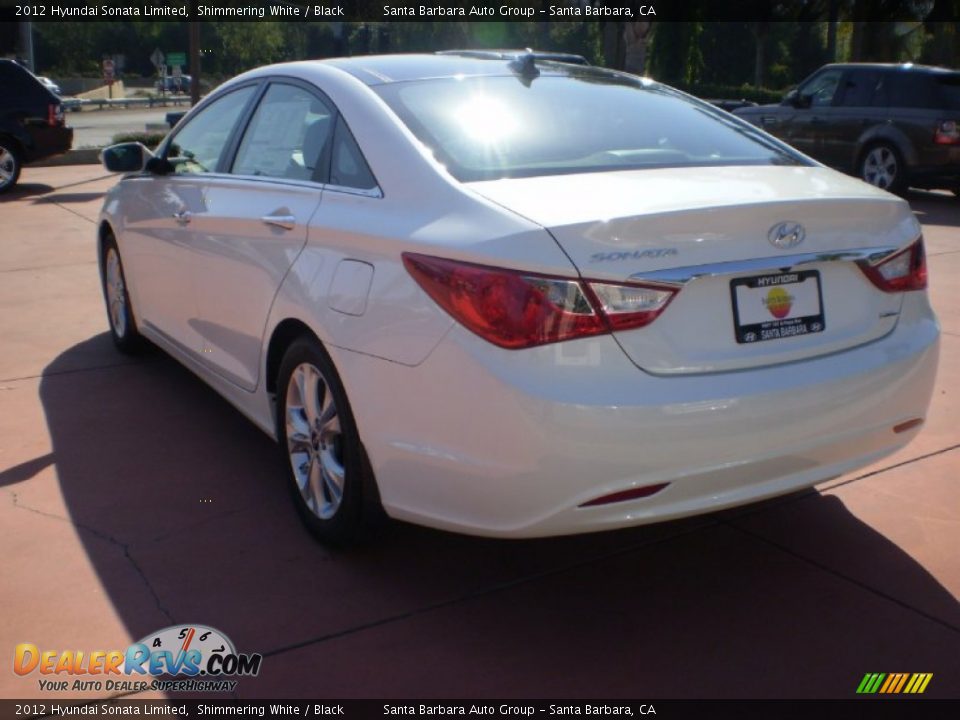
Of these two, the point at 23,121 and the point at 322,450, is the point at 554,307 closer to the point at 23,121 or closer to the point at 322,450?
the point at 322,450

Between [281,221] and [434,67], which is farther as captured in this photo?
[434,67]

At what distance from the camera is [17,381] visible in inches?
241

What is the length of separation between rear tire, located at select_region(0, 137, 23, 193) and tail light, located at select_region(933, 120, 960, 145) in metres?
11.2

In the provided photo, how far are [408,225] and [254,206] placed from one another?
3.81 ft

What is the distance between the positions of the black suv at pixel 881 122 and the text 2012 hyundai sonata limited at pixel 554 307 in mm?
10507

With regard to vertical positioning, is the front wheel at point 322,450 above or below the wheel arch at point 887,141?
below

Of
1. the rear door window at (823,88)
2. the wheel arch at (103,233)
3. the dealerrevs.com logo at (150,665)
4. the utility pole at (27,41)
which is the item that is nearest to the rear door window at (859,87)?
the rear door window at (823,88)

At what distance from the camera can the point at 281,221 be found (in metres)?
4.07

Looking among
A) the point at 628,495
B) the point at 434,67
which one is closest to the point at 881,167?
the point at 434,67

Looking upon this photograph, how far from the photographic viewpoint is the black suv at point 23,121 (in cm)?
1441

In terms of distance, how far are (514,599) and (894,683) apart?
115 cm

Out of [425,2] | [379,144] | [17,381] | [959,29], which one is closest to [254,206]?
[379,144]

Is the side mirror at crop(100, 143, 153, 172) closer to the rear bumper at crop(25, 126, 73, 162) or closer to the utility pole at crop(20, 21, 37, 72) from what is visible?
the rear bumper at crop(25, 126, 73, 162)

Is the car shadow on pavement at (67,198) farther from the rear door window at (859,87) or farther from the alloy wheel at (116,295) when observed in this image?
the rear door window at (859,87)
